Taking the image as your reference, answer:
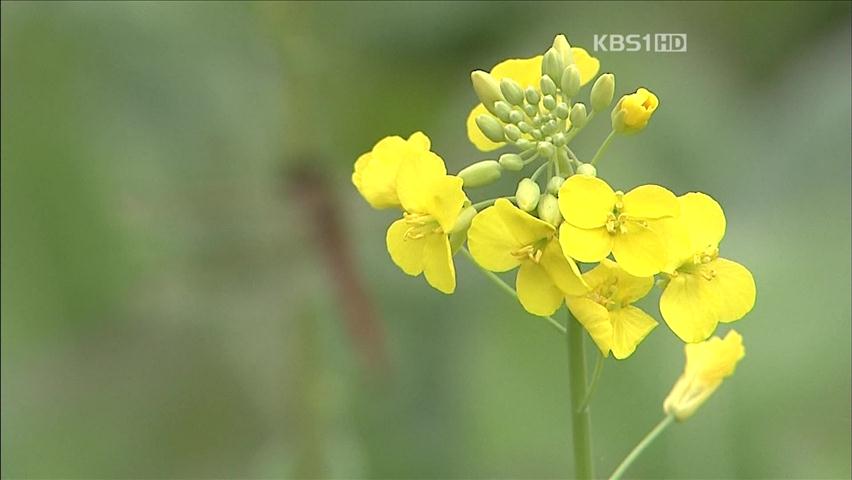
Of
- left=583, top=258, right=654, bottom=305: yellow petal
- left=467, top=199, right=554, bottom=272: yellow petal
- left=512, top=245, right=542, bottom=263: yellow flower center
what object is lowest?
left=583, top=258, right=654, bottom=305: yellow petal

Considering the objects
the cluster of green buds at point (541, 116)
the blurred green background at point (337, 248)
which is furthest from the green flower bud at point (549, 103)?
the blurred green background at point (337, 248)

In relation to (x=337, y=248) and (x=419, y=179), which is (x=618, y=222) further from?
(x=337, y=248)

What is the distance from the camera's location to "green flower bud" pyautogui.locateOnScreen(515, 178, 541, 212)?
1.55 feet

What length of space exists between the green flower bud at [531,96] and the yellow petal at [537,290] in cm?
10

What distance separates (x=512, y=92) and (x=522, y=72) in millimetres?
53

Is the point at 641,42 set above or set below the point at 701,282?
above

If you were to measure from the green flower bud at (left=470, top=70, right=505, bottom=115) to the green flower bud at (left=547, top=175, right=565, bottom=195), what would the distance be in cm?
6

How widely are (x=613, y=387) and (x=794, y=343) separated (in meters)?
0.18

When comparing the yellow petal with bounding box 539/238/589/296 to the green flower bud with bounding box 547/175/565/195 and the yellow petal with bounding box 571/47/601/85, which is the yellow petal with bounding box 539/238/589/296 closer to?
the green flower bud with bounding box 547/175/565/195

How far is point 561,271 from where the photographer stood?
46 cm

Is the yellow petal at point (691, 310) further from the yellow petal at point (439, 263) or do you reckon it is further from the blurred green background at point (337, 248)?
the blurred green background at point (337, 248)

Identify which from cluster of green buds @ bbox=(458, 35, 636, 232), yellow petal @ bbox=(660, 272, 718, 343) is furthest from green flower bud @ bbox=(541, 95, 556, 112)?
yellow petal @ bbox=(660, 272, 718, 343)

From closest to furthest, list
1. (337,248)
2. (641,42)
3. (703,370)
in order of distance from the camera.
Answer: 1. (703,370)
2. (337,248)
3. (641,42)

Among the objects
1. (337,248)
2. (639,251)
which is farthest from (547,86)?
(337,248)
